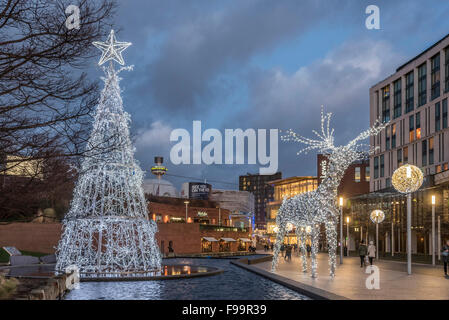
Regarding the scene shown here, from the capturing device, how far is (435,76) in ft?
198

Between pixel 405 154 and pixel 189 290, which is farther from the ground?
pixel 405 154

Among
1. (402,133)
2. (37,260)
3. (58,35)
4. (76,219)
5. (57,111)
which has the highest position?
(402,133)

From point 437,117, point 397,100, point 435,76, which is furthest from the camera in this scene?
point 397,100

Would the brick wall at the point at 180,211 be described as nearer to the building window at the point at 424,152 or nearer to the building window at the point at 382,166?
the building window at the point at 382,166

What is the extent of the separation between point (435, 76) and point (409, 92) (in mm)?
6875

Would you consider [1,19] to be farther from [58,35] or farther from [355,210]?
[355,210]

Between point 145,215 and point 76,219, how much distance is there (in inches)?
122

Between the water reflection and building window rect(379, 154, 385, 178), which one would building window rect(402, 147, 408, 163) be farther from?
the water reflection

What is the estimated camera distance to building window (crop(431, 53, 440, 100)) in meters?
59.5

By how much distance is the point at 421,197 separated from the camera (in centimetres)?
4956

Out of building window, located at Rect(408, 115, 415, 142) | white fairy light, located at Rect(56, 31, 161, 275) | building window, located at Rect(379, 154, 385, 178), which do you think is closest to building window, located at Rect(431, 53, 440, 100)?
building window, located at Rect(408, 115, 415, 142)

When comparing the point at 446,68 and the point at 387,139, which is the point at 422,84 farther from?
the point at 387,139

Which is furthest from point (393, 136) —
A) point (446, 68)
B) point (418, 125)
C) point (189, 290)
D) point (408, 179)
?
point (189, 290)
